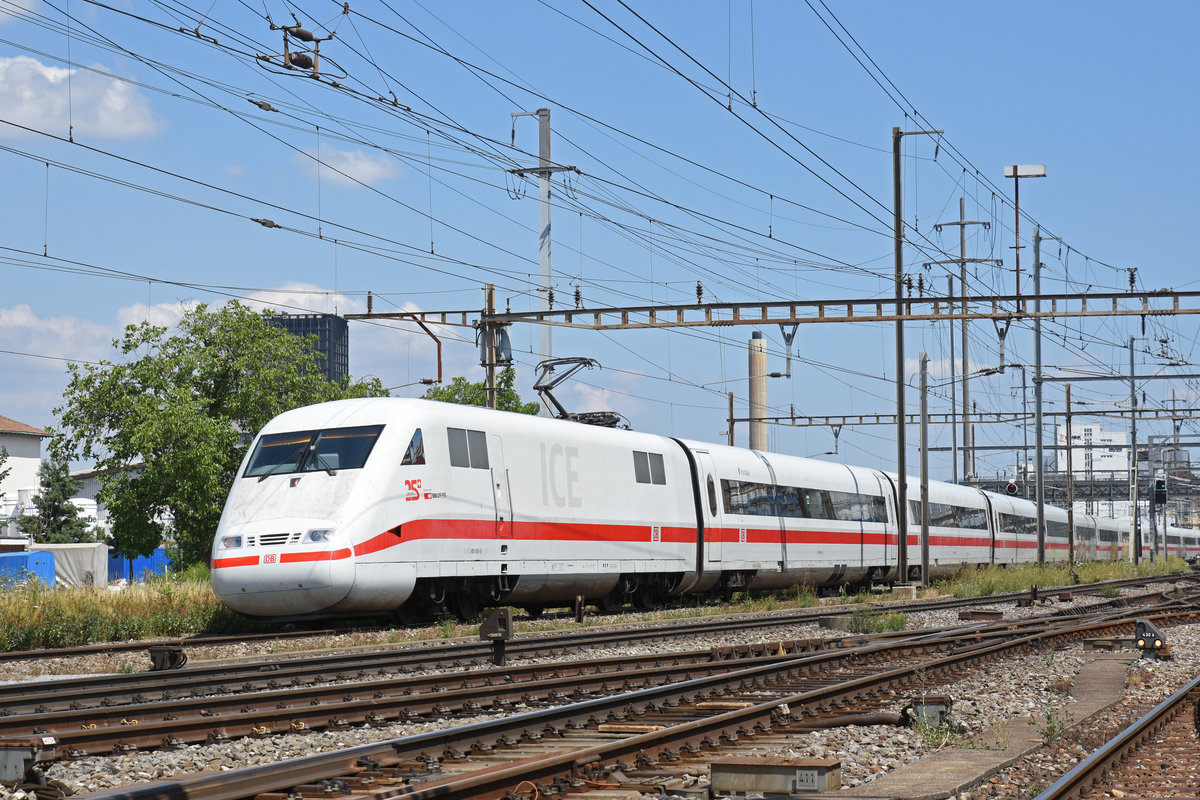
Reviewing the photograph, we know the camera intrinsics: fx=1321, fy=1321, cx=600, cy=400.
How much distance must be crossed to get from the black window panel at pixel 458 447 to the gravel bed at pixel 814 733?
2586 millimetres

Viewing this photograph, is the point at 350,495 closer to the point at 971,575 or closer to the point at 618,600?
the point at 618,600

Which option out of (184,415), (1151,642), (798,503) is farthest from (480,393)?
(1151,642)

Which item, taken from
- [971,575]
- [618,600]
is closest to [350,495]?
[618,600]

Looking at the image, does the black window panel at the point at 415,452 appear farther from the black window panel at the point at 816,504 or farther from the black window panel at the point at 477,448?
the black window panel at the point at 816,504

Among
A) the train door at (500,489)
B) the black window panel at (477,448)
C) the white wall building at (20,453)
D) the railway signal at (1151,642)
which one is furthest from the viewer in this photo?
the white wall building at (20,453)

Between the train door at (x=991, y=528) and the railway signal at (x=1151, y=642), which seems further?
the train door at (x=991, y=528)

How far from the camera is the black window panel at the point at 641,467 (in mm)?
23109

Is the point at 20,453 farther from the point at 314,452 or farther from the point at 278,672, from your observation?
the point at 278,672

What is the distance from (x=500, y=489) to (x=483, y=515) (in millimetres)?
606

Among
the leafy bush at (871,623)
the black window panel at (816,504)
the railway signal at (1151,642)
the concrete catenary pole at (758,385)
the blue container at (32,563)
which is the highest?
the concrete catenary pole at (758,385)

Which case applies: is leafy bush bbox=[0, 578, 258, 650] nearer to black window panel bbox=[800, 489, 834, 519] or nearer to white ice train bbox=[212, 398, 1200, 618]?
white ice train bbox=[212, 398, 1200, 618]

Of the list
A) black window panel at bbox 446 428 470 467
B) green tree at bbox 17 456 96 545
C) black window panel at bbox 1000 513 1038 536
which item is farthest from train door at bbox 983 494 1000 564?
green tree at bbox 17 456 96 545

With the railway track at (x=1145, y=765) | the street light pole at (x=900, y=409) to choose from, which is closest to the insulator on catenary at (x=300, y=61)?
the railway track at (x=1145, y=765)

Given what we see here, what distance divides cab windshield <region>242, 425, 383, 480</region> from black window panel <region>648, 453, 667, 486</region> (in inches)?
272
